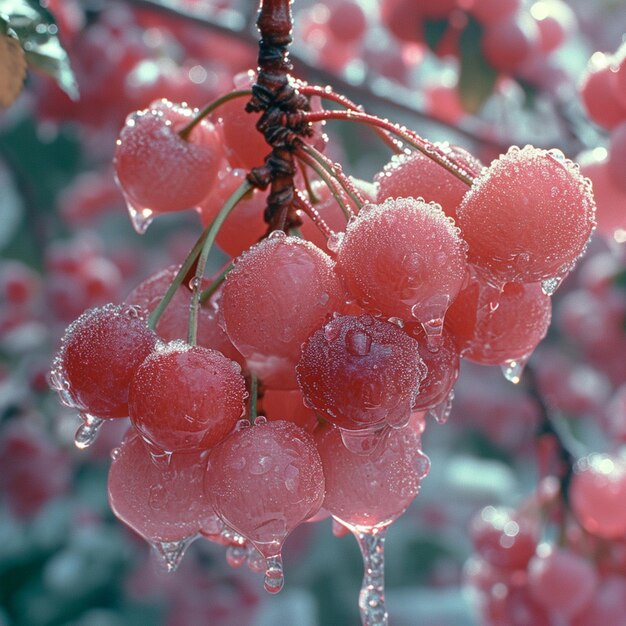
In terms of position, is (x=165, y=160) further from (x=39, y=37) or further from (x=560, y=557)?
(x=560, y=557)

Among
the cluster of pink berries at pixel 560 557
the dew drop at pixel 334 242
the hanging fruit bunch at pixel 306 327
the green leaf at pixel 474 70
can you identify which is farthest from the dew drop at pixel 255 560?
the green leaf at pixel 474 70

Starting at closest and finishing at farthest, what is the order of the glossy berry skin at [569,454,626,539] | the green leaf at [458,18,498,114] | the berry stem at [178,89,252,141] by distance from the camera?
the berry stem at [178,89,252,141] < the glossy berry skin at [569,454,626,539] < the green leaf at [458,18,498,114]

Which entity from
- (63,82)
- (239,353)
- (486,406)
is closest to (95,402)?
(239,353)

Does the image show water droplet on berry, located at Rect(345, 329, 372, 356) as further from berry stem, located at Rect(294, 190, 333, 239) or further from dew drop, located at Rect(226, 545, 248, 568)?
dew drop, located at Rect(226, 545, 248, 568)

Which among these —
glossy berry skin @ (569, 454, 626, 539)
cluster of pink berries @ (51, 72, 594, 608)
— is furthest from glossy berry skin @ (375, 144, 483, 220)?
glossy berry skin @ (569, 454, 626, 539)

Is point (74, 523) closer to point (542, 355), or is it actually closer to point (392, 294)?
point (542, 355)

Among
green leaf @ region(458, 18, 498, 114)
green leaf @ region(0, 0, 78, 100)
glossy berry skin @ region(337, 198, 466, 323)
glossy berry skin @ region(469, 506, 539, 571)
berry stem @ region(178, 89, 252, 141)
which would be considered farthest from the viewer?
green leaf @ region(458, 18, 498, 114)
